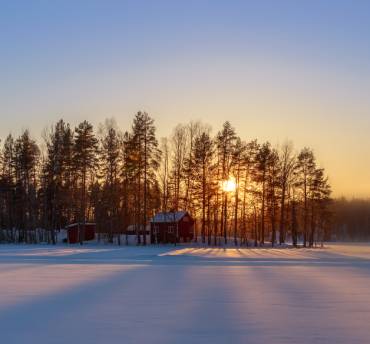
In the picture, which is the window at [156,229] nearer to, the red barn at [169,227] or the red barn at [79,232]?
the red barn at [169,227]

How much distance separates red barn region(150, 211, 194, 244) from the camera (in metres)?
63.5

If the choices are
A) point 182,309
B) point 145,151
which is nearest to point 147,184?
point 145,151

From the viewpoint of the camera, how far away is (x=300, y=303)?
12.2 m

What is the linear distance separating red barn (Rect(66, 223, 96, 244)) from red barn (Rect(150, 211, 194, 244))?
927cm

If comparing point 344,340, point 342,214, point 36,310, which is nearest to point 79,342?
point 36,310

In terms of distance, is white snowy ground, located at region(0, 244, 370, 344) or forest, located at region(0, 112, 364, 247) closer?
white snowy ground, located at region(0, 244, 370, 344)

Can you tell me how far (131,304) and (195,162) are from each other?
49961mm

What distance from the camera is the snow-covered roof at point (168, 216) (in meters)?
63.2

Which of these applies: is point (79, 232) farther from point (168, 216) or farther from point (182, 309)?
point (182, 309)

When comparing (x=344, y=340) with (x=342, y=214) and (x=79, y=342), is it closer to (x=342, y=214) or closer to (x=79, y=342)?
(x=79, y=342)

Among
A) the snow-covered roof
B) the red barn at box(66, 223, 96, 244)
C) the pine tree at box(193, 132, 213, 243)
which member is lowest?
the red barn at box(66, 223, 96, 244)

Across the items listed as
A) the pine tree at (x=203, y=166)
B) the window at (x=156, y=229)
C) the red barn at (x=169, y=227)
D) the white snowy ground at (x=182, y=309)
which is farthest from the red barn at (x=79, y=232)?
the white snowy ground at (x=182, y=309)

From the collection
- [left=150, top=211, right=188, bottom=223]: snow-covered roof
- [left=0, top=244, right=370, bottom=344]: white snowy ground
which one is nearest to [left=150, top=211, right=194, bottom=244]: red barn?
[left=150, top=211, right=188, bottom=223]: snow-covered roof

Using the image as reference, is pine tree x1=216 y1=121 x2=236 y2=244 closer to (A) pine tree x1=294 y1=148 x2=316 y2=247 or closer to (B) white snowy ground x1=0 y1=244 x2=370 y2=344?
(A) pine tree x1=294 y1=148 x2=316 y2=247
